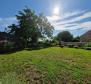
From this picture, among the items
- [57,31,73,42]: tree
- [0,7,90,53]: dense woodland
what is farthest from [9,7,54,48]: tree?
[57,31,73,42]: tree

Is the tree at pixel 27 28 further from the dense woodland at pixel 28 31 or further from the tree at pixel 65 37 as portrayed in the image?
the tree at pixel 65 37

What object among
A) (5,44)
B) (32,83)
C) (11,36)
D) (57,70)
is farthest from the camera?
(11,36)

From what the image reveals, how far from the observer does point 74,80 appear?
9906mm

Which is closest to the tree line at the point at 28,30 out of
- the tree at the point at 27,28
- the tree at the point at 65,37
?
the tree at the point at 27,28

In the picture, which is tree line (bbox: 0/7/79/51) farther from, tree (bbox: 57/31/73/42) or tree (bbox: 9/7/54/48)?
tree (bbox: 57/31/73/42)

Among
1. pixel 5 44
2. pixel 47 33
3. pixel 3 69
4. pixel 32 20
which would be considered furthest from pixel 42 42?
pixel 3 69

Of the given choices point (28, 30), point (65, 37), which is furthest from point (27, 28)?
point (65, 37)

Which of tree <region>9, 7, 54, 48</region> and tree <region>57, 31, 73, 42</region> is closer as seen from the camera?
tree <region>9, 7, 54, 48</region>

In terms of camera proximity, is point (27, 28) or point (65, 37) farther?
point (65, 37)

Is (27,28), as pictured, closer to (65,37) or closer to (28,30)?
(28,30)

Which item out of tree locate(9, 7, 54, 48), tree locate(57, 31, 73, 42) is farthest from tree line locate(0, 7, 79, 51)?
tree locate(57, 31, 73, 42)

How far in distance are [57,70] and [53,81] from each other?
1.74 meters

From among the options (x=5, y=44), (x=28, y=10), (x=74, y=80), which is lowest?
(x=74, y=80)

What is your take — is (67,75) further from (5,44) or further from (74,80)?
(5,44)
